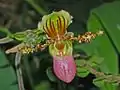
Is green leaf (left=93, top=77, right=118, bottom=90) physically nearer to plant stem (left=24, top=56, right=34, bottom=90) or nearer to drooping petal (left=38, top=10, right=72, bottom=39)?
drooping petal (left=38, top=10, right=72, bottom=39)

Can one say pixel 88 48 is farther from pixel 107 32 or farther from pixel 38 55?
pixel 38 55


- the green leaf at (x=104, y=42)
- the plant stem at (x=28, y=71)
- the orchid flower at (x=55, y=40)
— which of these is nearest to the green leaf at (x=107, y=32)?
the green leaf at (x=104, y=42)

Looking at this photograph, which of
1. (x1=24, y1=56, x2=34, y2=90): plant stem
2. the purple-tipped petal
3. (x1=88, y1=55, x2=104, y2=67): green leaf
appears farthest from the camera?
(x1=24, y1=56, x2=34, y2=90): plant stem

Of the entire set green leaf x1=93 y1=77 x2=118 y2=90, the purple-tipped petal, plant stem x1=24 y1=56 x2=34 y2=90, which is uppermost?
plant stem x1=24 y1=56 x2=34 y2=90

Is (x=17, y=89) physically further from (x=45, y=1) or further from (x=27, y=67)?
(x=45, y=1)

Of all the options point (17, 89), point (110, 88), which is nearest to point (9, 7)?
point (17, 89)

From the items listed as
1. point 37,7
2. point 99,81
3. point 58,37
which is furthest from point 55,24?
point 37,7

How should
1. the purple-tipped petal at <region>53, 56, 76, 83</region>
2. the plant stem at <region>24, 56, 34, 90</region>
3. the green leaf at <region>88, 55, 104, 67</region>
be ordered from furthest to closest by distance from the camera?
1. the plant stem at <region>24, 56, 34, 90</region>
2. the green leaf at <region>88, 55, 104, 67</region>
3. the purple-tipped petal at <region>53, 56, 76, 83</region>

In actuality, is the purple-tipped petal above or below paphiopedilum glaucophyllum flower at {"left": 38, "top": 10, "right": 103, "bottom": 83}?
below

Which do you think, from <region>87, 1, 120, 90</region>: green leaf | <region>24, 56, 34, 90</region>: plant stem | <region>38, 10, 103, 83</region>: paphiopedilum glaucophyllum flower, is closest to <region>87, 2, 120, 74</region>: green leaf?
<region>87, 1, 120, 90</region>: green leaf
